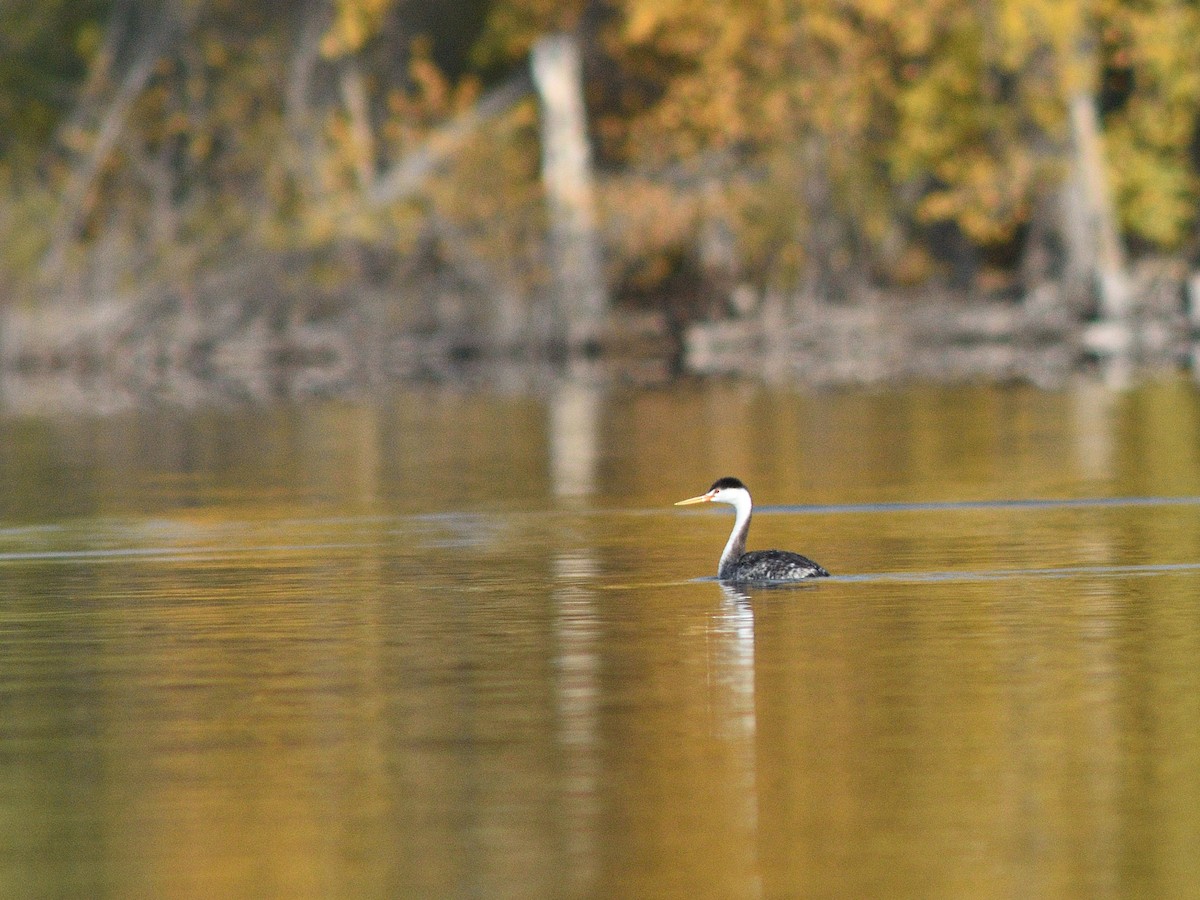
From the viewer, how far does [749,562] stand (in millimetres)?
16516

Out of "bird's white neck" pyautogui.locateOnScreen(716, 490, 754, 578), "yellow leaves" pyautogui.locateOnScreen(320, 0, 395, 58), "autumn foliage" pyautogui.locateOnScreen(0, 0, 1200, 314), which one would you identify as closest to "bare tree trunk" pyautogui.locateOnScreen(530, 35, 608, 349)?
"autumn foliage" pyautogui.locateOnScreen(0, 0, 1200, 314)

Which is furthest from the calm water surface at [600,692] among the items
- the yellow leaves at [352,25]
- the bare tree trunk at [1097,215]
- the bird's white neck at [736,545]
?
the yellow leaves at [352,25]

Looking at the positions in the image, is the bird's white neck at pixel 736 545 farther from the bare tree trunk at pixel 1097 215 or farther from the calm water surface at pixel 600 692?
the bare tree trunk at pixel 1097 215

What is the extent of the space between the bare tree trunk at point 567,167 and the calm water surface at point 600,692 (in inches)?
1187

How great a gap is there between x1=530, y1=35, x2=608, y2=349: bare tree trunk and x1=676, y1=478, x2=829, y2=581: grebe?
38.8 metres

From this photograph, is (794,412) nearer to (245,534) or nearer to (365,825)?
(245,534)

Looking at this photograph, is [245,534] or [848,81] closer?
[245,534]

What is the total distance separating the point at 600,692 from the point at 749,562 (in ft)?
13.9

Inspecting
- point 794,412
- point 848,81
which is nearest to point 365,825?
point 794,412

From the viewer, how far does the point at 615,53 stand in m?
58.1

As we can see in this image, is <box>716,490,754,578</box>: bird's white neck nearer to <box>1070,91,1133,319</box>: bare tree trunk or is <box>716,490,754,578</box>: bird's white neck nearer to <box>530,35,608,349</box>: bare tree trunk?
<box>1070,91,1133,319</box>: bare tree trunk

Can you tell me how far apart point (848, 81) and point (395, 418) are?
19607 millimetres

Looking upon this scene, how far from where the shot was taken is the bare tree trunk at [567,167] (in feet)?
183

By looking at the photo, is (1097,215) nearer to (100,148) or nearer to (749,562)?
(100,148)
